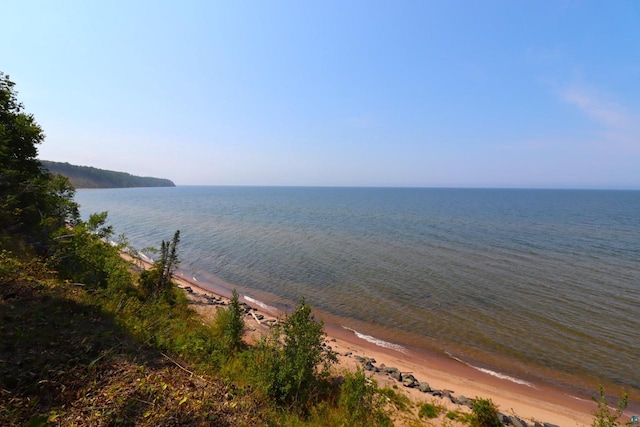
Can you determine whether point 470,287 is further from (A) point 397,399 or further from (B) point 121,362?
(B) point 121,362

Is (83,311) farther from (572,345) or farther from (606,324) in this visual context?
(606,324)

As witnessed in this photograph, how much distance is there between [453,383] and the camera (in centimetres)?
1620

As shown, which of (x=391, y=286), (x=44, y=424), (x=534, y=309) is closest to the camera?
(x=44, y=424)

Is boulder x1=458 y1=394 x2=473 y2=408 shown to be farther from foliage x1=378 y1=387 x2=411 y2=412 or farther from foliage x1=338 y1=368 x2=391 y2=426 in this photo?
foliage x1=338 y1=368 x2=391 y2=426

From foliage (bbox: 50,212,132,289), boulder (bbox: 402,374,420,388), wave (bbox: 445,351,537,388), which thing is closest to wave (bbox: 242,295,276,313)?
foliage (bbox: 50,212,132,289)

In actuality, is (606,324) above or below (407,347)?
above

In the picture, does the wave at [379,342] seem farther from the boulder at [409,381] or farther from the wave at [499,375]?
the boulder at [409,381]

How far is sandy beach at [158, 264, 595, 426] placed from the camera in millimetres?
13781

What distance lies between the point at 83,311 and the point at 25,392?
4320 mm

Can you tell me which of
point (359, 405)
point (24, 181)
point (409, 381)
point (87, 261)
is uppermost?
point (24, 181)

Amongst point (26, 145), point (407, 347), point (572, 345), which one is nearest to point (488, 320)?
point (572, 345)

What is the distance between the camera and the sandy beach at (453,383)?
13781mm

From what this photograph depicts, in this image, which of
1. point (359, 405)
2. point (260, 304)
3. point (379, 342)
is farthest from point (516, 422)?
point (260, 304)

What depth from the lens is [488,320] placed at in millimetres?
22625
